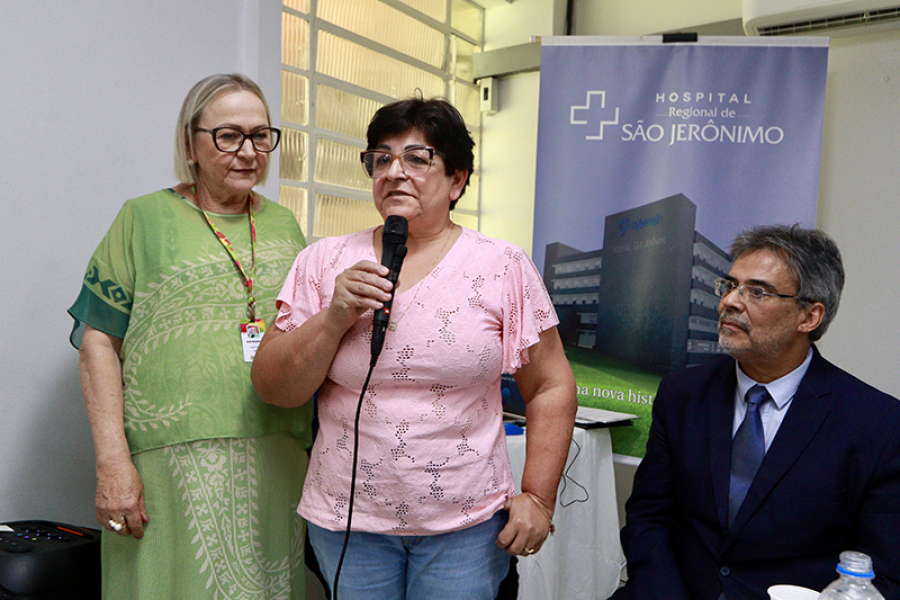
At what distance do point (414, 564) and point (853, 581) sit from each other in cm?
66

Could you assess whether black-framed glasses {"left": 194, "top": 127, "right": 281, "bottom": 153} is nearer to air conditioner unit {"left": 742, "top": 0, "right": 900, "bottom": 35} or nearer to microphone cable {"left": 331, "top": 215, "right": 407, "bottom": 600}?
microphone cable {"left": 331, "top": 215, "right": 407, "bottom": 600}

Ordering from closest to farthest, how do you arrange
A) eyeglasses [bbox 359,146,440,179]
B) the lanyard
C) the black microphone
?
1. the black microphone
2. eyeglasses [bbox 359,146,440,179]
3. the lanyard

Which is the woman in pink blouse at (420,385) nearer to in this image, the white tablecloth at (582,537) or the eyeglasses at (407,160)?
the eyeglasses at (407,160)

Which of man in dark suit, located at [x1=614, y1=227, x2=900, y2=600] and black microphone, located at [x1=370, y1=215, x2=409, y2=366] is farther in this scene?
man in dark suit, located at [x1=614, y1=227, x2=900, y2=600]

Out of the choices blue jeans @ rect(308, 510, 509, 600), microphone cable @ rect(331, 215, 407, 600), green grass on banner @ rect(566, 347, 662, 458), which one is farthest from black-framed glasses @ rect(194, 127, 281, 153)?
green grass on banner @ rect(566, 347, 662, 458)

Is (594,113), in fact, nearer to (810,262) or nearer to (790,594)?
(810,262)

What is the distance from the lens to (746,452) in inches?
56.9

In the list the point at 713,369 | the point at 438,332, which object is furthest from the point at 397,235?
the point at 713,369

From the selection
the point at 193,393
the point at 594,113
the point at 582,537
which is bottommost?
the point at 582,537

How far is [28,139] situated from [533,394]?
1504 mm

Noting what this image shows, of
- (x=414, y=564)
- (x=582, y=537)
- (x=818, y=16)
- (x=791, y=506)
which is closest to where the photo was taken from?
(x=414, y=564)

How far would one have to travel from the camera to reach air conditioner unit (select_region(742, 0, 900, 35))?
2791mm

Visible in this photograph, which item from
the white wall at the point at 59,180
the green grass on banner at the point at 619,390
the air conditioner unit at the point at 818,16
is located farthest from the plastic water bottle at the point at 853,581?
the air conditioner unit at the point at 818,16

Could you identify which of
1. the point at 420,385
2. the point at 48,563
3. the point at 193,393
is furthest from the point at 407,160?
the point at 48,563
